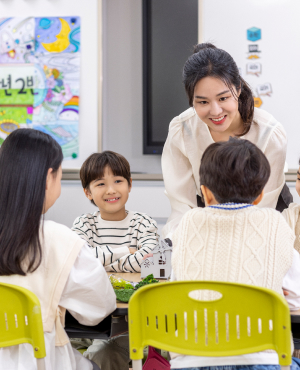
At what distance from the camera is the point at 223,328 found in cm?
100

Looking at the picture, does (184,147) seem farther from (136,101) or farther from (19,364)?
(136,101)

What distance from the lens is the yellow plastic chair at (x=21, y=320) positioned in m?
1.04

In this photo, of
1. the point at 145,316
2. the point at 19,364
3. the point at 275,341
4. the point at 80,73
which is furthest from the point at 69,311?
the point at 80,73

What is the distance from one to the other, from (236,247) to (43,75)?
2.32 m

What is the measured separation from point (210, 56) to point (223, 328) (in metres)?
1.05

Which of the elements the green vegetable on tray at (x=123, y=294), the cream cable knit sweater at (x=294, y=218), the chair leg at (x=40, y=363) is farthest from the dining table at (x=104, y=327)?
the cream cable knit sweater at (x=294, y=218)

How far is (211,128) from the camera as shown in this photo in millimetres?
1890

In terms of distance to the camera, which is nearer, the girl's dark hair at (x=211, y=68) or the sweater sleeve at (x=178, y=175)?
the girl's dark hair at (x=211, y=68)

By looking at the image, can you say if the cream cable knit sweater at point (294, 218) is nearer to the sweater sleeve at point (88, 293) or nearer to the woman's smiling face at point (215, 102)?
the woman's smiling face at point (215, 102)

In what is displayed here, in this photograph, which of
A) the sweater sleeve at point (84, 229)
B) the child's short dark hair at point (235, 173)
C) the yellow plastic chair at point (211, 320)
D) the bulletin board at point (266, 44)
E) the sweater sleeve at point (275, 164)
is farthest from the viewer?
the bulletin board at point (266, 44)

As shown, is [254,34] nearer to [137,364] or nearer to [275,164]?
[275,164]

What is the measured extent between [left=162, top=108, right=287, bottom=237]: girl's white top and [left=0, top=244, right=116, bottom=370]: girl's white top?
0.64 m

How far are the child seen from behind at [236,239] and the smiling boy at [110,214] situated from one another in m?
0.76

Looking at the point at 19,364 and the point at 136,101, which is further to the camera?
the point at 136,101
